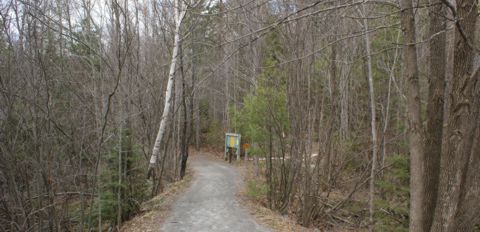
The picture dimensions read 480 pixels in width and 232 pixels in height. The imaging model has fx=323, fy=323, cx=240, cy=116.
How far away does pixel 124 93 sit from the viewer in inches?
366

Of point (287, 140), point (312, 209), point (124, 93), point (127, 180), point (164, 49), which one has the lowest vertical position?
point (312, 209)

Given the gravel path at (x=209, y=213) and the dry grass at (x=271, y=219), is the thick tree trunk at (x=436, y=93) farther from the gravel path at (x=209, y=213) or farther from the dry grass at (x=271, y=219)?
the gravel path at (x=209, y=213)

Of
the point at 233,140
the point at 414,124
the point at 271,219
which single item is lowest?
the point at 271,219

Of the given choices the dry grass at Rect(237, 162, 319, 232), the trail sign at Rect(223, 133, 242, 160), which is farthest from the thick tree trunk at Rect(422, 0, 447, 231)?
the trail sign at Rect(223, 133, 242, 160)

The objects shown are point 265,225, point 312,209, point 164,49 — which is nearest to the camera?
point 265,225

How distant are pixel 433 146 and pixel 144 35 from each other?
43.0ft

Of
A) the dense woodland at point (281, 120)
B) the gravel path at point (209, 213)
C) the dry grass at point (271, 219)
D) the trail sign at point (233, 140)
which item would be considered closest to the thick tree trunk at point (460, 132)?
the dense woodland at point (281, 120)

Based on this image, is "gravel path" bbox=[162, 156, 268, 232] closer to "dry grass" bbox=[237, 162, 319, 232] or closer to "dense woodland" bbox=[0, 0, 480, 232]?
"dry grass" bbox=[237, 162, 319, 232]

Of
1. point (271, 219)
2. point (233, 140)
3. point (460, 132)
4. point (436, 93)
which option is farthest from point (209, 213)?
point (233, 140)

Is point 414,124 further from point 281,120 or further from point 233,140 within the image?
point 233,140

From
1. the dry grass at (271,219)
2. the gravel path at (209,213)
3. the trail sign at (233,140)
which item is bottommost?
the dry grass at (271,219)

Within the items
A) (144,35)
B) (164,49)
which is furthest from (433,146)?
(144,35)

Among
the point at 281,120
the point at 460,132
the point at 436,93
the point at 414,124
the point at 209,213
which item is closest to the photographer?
the point at 460,132

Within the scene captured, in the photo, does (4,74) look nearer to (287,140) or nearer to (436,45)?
(287,140)
